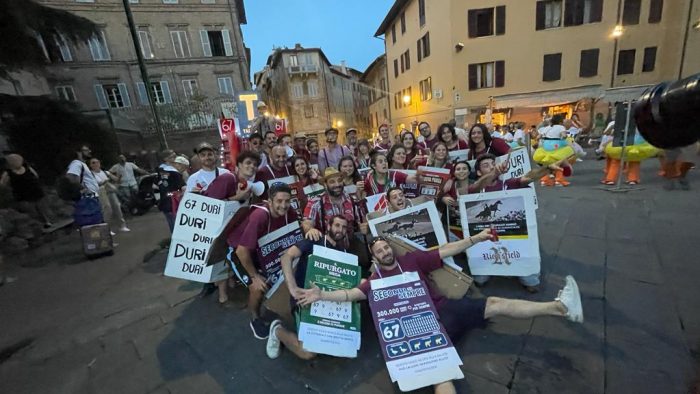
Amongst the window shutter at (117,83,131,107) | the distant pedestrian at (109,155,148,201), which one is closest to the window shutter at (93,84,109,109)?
the window shutter at (117,83,131,107)

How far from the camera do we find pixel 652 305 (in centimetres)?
265

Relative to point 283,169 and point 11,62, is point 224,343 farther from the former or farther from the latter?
point 11,62

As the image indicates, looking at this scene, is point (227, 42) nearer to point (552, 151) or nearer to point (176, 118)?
point (176, 118)

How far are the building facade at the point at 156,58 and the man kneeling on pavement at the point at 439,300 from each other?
60.9 ft

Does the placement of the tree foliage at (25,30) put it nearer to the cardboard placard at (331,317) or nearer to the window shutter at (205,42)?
the cardboard placard at (331,317)

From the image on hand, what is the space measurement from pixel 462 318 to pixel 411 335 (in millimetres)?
523

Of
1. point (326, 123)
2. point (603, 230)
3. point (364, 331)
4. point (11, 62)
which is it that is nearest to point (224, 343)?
point (364, 331)

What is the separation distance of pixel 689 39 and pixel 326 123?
1122 inches

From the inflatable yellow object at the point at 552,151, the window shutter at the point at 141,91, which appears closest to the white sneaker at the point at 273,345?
the inflatable yellow object at the point at 552,151

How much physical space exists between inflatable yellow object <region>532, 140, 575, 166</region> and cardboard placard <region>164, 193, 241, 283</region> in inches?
287

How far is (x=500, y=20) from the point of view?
17.1m

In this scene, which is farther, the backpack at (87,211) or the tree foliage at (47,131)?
the tree foliage at (47,131)

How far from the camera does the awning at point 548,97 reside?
17.4 metres

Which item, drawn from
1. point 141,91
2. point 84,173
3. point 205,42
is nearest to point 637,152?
point 84,173
